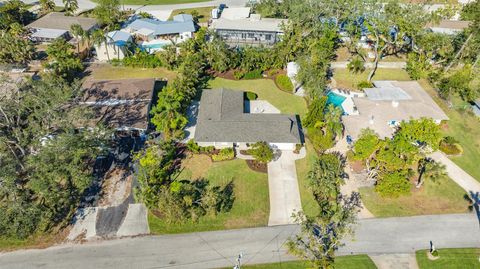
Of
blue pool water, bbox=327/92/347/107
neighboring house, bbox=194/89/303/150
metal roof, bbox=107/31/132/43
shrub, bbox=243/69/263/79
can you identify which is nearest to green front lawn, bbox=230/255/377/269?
neighboring house, bbox=194/89/303/150

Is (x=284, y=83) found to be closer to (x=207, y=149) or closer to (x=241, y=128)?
(x=241, y=128)

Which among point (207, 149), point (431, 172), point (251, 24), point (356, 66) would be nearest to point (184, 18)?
point (251, 24)

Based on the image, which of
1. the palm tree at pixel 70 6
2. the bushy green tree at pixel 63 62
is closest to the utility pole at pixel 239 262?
the bushy green tree at pixel 63 62

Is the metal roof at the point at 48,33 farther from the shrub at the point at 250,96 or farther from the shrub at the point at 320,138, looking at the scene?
the shrub at the point at 320,138

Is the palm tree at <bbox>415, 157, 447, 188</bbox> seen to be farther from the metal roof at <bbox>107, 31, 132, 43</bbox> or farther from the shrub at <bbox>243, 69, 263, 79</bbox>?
the metal roof at <bbox>107, 31, 132, 43</bbox>

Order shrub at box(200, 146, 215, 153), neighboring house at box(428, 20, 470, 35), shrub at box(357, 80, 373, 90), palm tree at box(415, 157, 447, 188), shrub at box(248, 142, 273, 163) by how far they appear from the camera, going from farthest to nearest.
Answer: neighboring house at box(428, 20, 470, 35)
shrub at box(357, 80, 373, 90)
shrub at box(200, 146, 215, 153)
shrub at box(248, 142, 273, 163)
palm tree at box(415, 157, 447, 188)

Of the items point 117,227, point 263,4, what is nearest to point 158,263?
point 117,227
